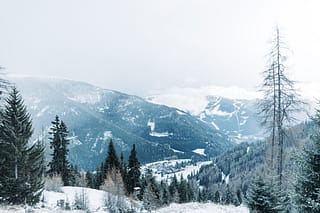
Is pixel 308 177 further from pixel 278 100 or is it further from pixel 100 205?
pixel 100 205

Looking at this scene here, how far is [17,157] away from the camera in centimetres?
2094

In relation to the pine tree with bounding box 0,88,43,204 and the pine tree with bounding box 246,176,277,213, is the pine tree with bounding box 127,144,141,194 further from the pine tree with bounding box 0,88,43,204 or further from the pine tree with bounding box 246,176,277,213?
the pine tree with bounding box 246,176,277,213

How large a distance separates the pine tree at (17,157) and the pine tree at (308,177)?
16.6 m

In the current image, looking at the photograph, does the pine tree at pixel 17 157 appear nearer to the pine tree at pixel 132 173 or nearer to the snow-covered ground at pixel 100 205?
the snow-covered ground at pixel 100 205

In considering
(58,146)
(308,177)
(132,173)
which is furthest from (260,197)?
(58,146)

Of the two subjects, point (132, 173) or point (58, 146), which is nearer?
point (58, 146)

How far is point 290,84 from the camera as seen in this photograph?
21.5m

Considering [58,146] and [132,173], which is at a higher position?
[58,146]

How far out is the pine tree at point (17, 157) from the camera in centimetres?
2048

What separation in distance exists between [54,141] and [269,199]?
41394 millimetres

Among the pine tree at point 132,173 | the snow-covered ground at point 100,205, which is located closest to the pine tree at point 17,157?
the snow-covered ground at point 100,205

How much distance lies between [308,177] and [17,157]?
17.4 meters

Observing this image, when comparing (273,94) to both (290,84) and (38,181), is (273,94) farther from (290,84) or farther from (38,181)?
(38,181)

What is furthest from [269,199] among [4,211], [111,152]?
[111,152]
